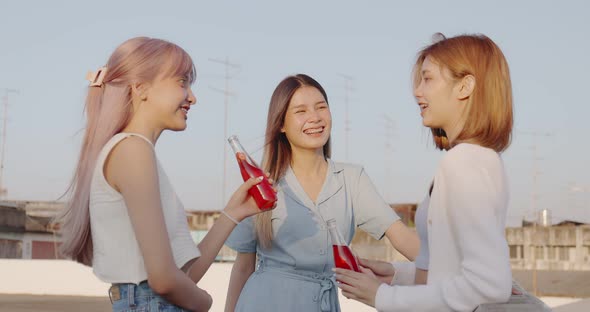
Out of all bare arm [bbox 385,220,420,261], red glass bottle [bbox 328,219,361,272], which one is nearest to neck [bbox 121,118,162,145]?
red glass bottle [bbox 328,219,361,272]

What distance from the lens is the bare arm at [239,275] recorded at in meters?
4.01

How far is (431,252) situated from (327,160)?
182 centimetres

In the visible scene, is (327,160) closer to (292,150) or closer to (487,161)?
(292,150)

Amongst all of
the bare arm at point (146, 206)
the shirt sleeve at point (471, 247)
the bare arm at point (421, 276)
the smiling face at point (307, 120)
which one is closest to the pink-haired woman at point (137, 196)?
the bare arm at point (146, 206)

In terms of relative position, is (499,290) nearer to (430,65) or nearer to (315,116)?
(430,65)

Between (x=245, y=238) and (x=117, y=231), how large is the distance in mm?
1438

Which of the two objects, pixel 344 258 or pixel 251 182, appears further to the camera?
pixel 251 182

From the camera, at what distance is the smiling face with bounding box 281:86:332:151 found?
12.8 ft

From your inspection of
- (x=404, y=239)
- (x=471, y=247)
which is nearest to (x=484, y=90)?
(x=471, y=247)

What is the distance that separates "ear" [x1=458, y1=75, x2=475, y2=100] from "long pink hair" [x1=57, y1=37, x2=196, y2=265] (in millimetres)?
850

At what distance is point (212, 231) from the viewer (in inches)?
108

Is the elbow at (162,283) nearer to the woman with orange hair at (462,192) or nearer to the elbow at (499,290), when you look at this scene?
the woman with orange hair at (462,192)

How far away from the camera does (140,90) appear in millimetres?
2650

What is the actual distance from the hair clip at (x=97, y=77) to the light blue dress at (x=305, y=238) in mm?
1352
